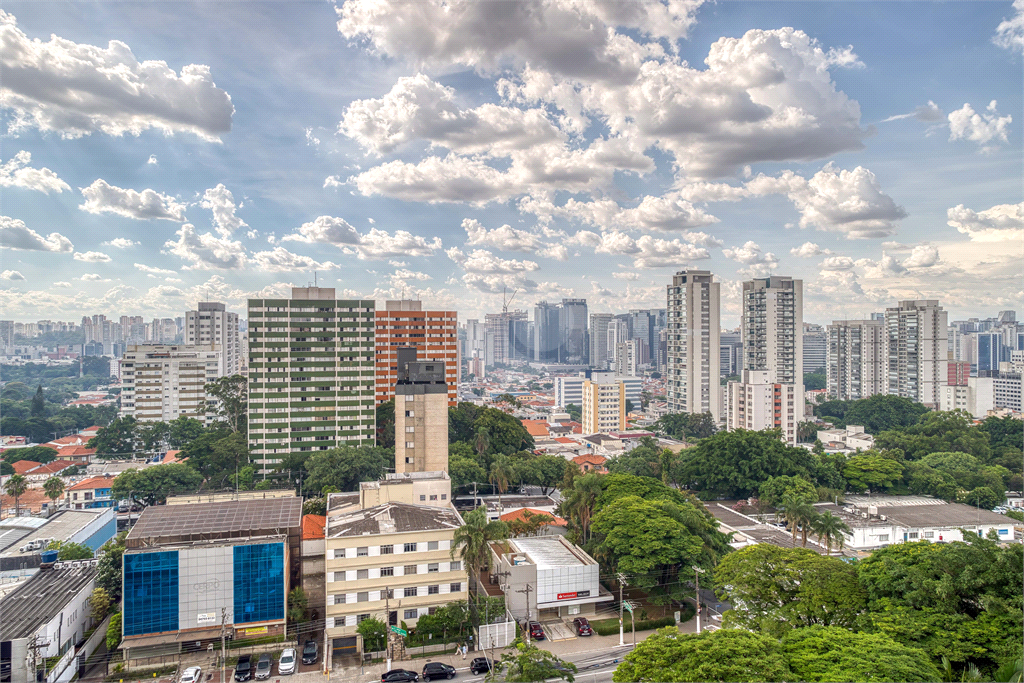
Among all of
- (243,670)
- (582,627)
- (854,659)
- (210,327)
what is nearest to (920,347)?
(582,627)

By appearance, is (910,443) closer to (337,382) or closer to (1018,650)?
(1018,650)

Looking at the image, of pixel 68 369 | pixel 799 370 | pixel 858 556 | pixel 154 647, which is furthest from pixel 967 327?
pixel 68 369

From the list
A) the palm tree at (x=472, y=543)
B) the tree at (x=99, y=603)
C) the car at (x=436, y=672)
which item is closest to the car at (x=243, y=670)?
the car at (x=436, y=672)

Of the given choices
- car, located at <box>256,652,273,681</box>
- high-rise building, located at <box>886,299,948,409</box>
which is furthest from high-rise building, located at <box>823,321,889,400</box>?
car, located at <box>256,652,273,681</box>

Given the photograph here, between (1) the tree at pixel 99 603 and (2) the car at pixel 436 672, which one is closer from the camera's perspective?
(2) the car at pixel 436 672

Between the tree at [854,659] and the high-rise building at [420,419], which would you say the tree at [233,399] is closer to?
the high-rise building at [420,419]

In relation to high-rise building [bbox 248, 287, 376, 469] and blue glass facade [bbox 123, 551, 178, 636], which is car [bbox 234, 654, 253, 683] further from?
high-rise building [bbox 248, 287, 376, 469]
